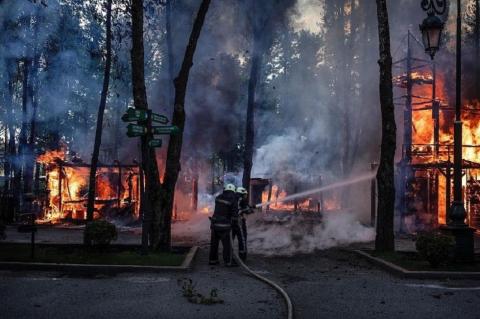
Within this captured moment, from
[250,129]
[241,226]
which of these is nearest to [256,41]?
[250,129]

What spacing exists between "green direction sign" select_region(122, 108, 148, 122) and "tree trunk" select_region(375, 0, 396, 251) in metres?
6.15

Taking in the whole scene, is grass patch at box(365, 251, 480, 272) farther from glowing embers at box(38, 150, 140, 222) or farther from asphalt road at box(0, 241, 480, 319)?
glowing embers at box(38, 150, 140, 222)

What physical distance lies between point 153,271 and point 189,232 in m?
10.7

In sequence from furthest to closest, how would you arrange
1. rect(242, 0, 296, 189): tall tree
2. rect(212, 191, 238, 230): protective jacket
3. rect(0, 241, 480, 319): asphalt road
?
1. rect(242, 0, 296, 189): tall tree
2. rect(212, 191, 238, 230): protective jacket
3. rect(0, 241, 480, 319): asphalt road

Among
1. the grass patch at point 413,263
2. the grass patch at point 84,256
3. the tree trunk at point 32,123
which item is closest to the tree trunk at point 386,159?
the grass patch at point 413,263

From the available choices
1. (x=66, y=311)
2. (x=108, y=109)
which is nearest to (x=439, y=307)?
(x=66, y=311)

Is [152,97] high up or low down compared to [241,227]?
up

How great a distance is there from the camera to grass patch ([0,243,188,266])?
9.78 m

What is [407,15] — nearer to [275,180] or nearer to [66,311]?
[275,180]

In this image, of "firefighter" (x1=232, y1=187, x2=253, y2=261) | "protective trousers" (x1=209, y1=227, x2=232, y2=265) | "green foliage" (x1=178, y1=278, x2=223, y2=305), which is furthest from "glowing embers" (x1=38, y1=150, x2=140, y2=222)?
"green foliage" (x1=178, y1=278, x2=223, y2=305)

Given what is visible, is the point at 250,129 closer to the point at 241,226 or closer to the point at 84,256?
the point at 241,226

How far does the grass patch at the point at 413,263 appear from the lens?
9827 millimetres

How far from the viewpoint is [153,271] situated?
9.40 meters

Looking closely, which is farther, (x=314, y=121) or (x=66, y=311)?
(x=314, y=121)
